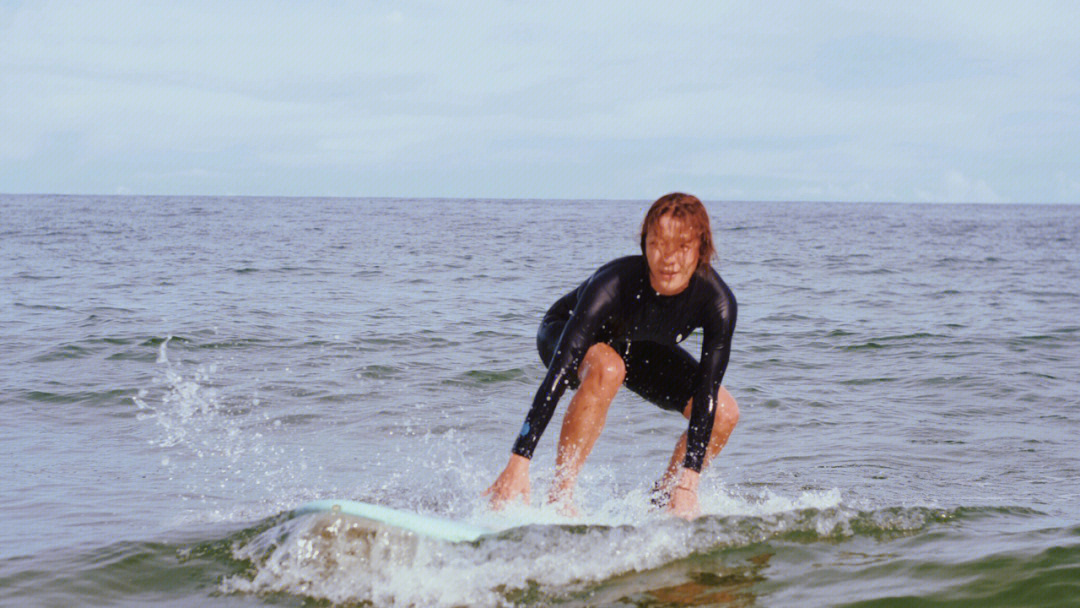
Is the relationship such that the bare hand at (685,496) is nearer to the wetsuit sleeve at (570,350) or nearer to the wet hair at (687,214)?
the wetsuit sleeve at (570,350)

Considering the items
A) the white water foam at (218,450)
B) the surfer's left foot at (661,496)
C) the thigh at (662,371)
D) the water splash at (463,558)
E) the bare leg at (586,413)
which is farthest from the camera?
the white water foam at (218,450)

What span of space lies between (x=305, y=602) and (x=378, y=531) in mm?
438

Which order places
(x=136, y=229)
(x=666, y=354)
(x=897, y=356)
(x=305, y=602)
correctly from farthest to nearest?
(x=136, y=229), (x=897, y=356), (x=666, y=354), (x=305, y=602)

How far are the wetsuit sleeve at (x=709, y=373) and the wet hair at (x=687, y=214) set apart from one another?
0.89ft

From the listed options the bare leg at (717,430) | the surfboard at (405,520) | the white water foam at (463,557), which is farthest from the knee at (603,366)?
the surfboard at (405,520)

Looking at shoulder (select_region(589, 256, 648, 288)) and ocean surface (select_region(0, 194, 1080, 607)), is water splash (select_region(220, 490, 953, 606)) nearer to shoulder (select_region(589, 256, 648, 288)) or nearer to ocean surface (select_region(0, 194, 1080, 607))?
ocean surface (select_region(0, 194, 1080, 607))

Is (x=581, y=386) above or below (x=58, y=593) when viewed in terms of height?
above

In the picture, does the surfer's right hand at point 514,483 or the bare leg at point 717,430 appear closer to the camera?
the surfer's right hand at point 514,483

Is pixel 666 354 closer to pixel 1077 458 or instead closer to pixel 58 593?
pixel 58 593

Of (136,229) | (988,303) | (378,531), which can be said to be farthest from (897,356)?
(136,229)

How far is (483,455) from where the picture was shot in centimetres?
742

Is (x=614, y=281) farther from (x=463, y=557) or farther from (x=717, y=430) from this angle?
(x=463, y=557)

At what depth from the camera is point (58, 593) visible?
4.42 m

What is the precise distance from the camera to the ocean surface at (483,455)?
439 centimetres
